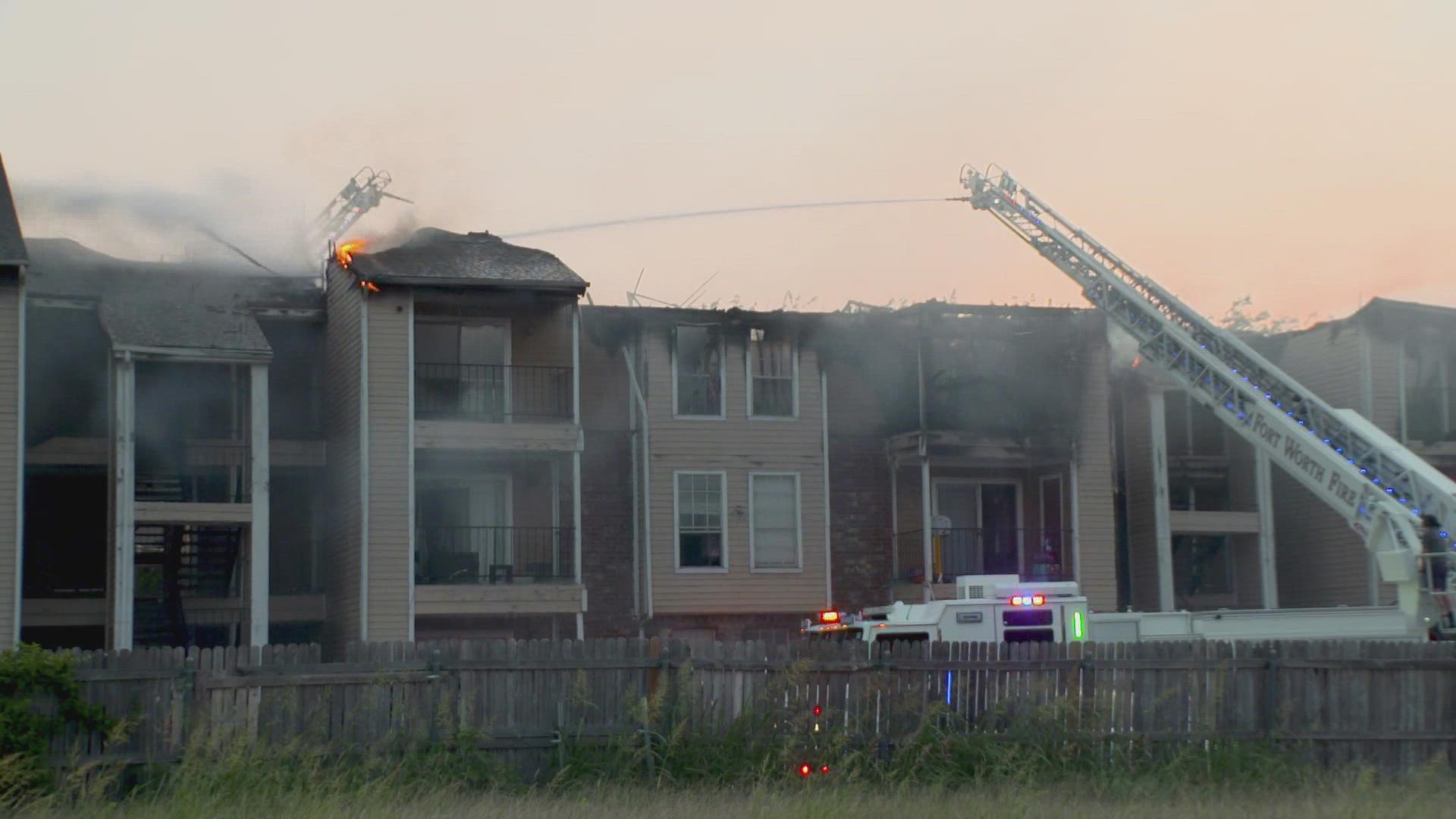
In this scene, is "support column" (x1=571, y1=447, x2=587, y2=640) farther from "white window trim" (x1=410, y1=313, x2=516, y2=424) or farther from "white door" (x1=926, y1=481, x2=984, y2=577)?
"white door" (x1=926, y1=481, x2=984, y2=577)

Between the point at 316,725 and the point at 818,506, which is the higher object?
the point at 818,506

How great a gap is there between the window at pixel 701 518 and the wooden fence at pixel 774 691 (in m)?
13.4

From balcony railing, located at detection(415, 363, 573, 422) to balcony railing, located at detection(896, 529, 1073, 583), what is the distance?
23.0ft

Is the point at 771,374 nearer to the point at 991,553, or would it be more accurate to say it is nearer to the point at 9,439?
the point at 991,553

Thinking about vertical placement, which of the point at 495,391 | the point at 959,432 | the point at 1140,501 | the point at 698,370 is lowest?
the point at 1140,501

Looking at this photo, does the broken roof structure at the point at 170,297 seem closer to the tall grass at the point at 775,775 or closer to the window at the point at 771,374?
the window at the point at 771,374

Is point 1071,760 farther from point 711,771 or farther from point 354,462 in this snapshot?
point 354,462

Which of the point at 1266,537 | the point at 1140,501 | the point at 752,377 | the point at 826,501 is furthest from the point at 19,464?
the point at 1266,537

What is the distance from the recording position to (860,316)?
1260 inches

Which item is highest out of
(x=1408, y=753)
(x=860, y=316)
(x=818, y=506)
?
(x=860, y=316)

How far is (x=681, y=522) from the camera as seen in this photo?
101 feet

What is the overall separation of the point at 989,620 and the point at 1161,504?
1220 centimetres

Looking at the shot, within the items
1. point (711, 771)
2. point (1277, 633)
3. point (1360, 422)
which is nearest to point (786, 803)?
point (711, 771)

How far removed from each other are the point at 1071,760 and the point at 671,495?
14.5 metres
